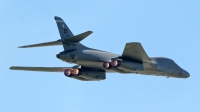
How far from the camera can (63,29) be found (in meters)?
39.3

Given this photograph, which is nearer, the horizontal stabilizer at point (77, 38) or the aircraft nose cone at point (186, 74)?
the horizontal stabilizer at point (77, 38)

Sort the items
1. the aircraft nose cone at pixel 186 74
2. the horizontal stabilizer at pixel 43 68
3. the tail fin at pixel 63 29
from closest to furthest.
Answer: the tail fin at pixel 63 29 < the horizontal stabilizer at pixel 43 68 < the aircraft nose cone at pixel 186 74

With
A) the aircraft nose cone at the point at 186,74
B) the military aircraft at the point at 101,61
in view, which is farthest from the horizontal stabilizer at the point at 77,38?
the aircraft nose cone at the point at 186,74

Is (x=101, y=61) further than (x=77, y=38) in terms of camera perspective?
Yes

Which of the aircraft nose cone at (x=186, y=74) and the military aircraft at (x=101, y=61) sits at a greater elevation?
the military aircraft at (x=101, y=61)

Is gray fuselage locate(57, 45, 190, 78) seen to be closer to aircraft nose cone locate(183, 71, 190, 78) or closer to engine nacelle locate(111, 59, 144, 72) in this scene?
engine nacelle locate(111, 59, 144, 72)

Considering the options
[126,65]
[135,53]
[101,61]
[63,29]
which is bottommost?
[126,65]

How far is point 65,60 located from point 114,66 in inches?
135

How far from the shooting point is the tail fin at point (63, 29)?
3900cm

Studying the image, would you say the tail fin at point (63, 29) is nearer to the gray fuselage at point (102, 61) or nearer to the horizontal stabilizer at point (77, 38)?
the horizontal stabilizer at point (77, 38)

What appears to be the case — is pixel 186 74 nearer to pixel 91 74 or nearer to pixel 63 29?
pixel 91 74

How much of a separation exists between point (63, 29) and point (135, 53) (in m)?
5.97

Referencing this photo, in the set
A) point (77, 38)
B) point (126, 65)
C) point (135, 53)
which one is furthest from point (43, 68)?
point (135, 53)

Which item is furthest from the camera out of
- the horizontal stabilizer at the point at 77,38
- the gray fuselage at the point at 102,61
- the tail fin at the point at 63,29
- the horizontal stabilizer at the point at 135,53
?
the tail fin at the point at 63,29
